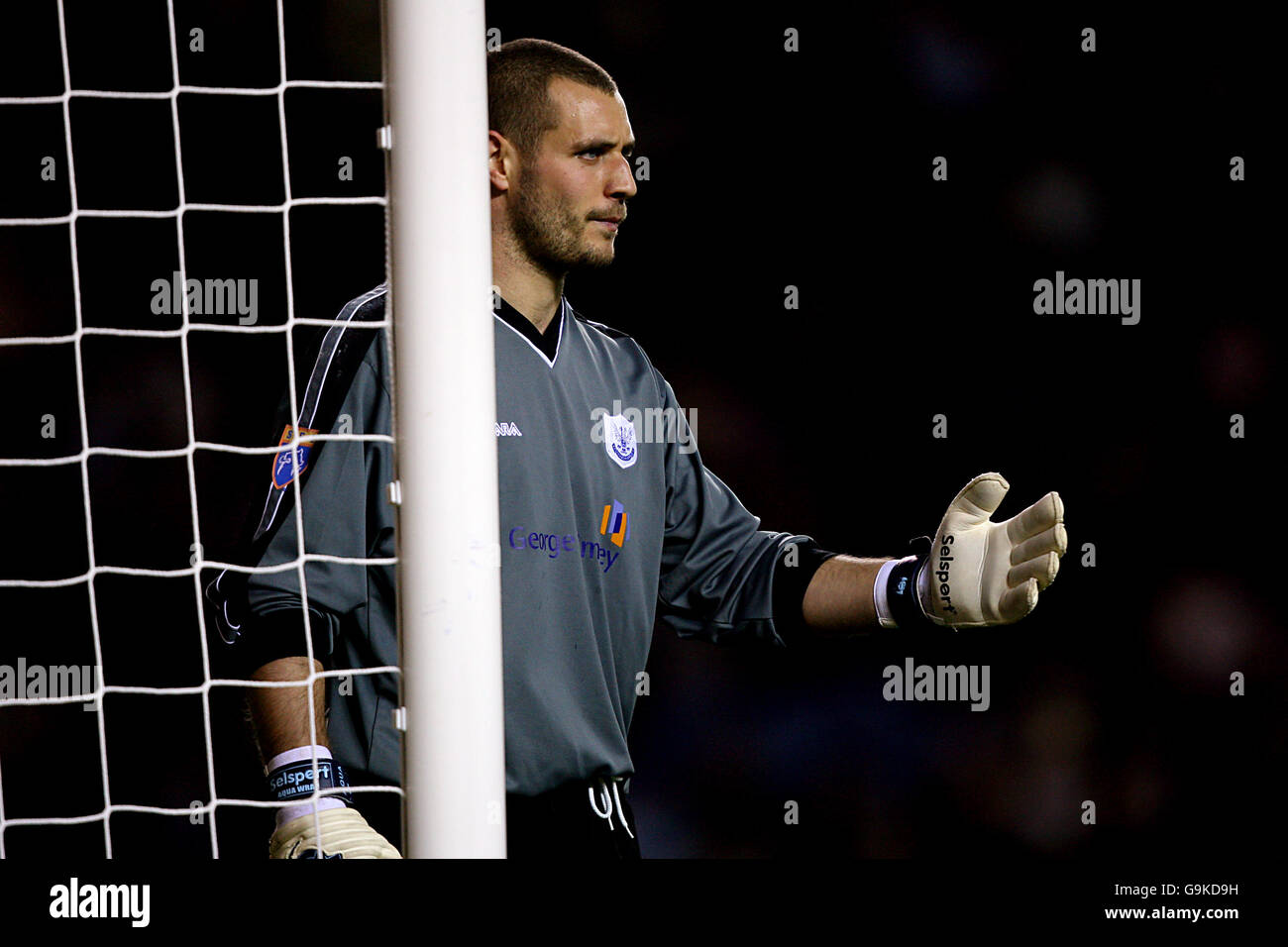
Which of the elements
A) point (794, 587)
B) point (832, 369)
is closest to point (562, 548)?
point (794, 587)

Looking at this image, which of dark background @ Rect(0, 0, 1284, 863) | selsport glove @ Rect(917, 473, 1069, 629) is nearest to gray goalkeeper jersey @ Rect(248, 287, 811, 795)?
selsport glove @ Rect(917, 473, 1069, 629)

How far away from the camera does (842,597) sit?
1.46m

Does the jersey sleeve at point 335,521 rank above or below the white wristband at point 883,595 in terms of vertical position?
above

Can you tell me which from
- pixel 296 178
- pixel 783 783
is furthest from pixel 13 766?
pixel 783 783

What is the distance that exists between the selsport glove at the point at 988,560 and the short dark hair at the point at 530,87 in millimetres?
625

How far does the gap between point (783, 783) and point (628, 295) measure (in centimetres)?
100

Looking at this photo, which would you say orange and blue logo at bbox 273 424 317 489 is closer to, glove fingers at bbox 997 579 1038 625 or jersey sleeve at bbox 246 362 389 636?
jersey sleeve at bbox 246 362 389 636
